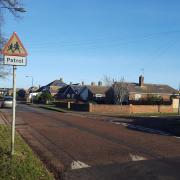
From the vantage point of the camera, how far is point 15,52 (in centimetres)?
970

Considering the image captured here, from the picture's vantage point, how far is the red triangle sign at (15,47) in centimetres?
963

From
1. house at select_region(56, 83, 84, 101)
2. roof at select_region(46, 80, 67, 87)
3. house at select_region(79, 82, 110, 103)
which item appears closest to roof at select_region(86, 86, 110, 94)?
house at select_region(79, 82, 110, 103)

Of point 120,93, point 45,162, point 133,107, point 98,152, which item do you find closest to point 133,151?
point 98,152

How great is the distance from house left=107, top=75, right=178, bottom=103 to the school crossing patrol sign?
55.6 m

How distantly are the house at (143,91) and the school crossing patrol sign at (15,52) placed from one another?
55.6 metres

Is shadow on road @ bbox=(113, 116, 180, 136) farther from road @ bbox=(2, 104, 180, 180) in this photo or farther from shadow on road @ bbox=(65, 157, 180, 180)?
shadow on road @ bbox=(65, 157, 180, 180)

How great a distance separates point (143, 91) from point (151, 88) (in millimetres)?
3700

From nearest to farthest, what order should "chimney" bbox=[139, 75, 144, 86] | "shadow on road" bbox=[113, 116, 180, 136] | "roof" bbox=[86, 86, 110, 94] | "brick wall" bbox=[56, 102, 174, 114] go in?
"shadow on road" bbox=[113, 116, 180, 136], "brick wall" bbox=[56, 102, 174, 114], "chimney" bbox=[139, 75, 144, 86], "roof" bbox=[86, 86, 110, 94]

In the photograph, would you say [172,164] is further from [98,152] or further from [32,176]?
[32,176]

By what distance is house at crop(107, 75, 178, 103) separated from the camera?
225 ft

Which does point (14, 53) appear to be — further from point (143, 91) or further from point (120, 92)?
point (143, 91)

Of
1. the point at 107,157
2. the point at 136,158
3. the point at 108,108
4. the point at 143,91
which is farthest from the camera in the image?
the point at 143,91

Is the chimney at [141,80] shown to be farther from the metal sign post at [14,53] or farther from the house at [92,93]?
the metal sign post at [14,53]

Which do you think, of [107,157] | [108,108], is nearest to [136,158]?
[107,157]
